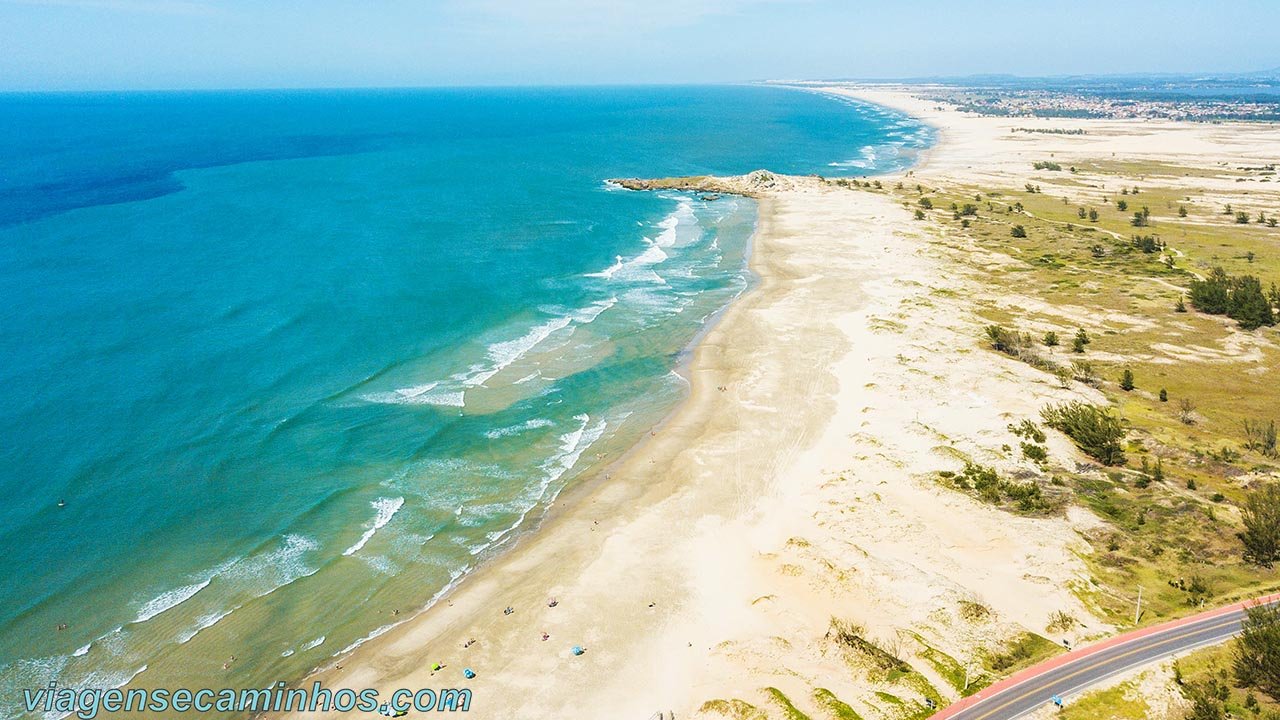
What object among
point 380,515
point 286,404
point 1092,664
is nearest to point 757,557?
point 1092,664

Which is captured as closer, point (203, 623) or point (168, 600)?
point (203, 623)

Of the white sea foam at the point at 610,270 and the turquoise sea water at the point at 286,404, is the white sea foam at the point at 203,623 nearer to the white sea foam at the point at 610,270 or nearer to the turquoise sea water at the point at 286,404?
the turquoise sea water at the point at 286,404

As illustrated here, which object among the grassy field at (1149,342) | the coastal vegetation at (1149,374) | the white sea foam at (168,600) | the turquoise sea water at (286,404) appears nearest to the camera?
the white sea foam at (168,600)

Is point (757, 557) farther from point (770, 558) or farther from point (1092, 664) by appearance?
point (1092, 664)

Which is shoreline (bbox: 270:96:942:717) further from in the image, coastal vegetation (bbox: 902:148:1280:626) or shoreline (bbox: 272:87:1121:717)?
coastal vegetation (bbox: 902:148:1280:626)

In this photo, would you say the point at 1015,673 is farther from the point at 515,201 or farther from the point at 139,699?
the point at 515,201

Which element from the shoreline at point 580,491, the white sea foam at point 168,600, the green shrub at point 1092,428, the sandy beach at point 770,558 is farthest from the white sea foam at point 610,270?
the white sea foam at point 168,600

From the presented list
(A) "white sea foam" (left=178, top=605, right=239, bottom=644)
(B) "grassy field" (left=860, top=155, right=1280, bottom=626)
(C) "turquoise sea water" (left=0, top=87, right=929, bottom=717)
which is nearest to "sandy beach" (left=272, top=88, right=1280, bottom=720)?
(B) "grassy field" (left=860, top=155, right=1280, bottom=626)
